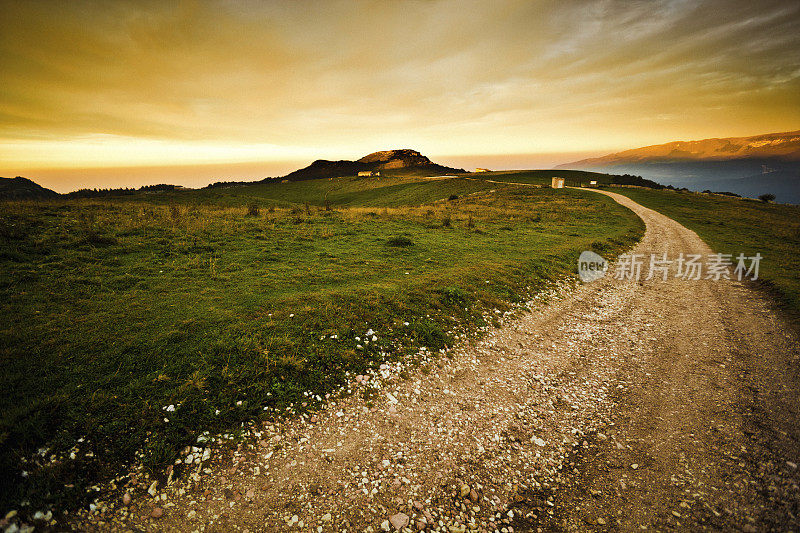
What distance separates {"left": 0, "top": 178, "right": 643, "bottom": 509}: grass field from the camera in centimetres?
630

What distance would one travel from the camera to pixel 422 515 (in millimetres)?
5812

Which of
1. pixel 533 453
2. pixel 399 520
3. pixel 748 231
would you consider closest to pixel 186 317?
pixel 399 520

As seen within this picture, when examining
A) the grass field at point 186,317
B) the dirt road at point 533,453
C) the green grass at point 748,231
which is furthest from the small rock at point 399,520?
the green grass at point 748,231

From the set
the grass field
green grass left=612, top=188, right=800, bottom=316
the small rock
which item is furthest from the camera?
green grass left=612, top=188, right=800, bottom=316

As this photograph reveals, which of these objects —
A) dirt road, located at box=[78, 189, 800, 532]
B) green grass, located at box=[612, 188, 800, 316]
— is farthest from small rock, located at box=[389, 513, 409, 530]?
green grass, located at box=[612, 188, 800, 316]

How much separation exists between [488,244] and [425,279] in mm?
11118

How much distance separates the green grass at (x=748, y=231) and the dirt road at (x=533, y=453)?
11131 millimetres

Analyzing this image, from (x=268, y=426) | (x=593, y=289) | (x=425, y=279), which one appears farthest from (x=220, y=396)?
(x=593, y=289)

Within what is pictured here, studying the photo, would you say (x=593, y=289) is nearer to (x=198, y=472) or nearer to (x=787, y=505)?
(x=787, y=505)

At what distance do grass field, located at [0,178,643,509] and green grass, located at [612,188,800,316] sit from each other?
32.1 ft

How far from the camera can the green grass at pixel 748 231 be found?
18.7 metres

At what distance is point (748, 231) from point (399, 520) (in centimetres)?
5268

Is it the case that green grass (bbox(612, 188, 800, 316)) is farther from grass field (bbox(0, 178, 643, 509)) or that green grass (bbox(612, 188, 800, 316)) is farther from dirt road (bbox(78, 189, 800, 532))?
dirt road (bbox(78, 189, 800, 532))

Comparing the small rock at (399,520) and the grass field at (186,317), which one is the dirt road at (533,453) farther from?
the grass field at (186,317)
